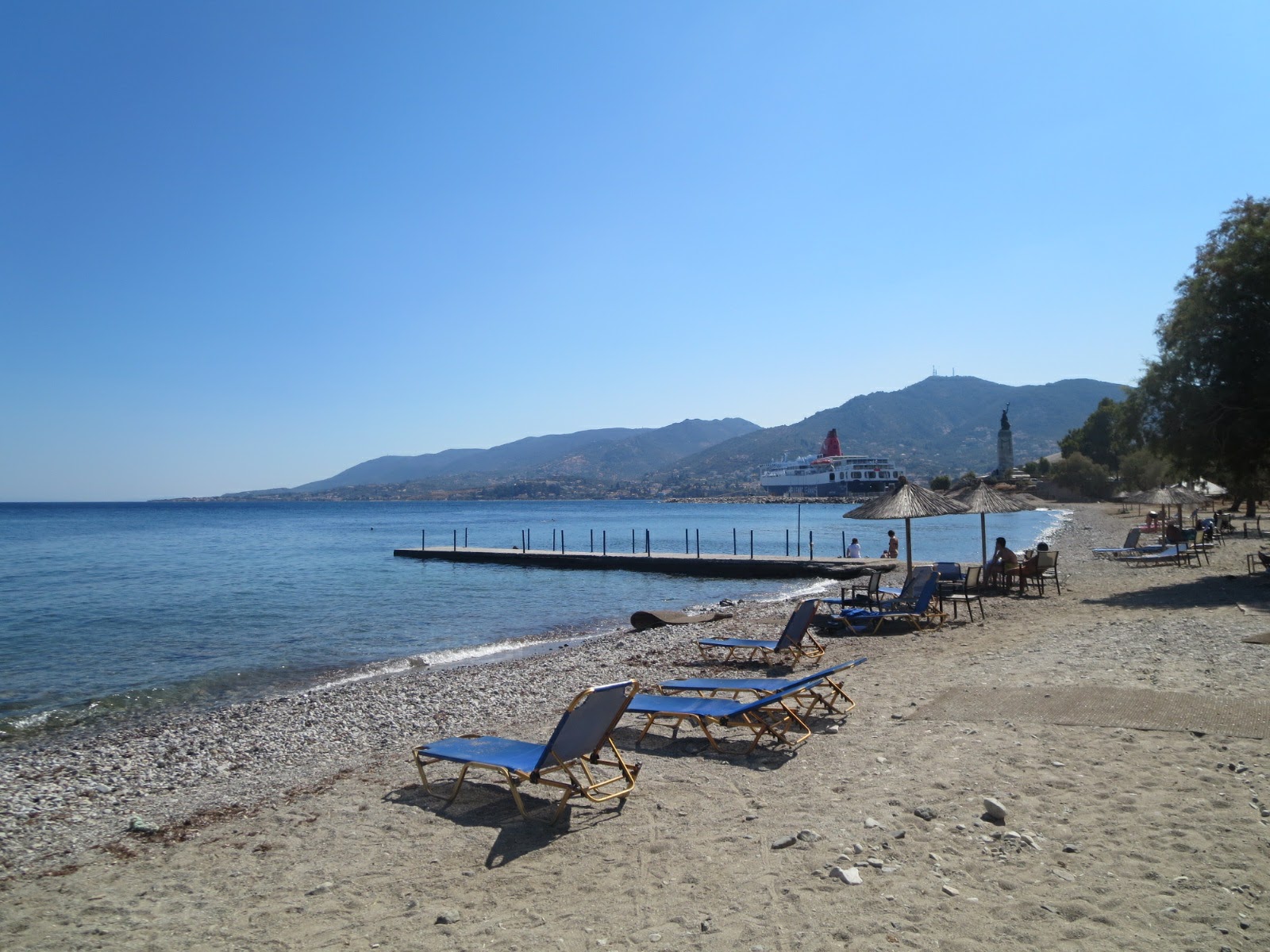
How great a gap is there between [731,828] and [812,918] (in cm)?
114

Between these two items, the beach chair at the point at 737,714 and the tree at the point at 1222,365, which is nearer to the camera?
the beach chair at the point at 737,714

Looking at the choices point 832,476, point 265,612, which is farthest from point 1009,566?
point 832,476

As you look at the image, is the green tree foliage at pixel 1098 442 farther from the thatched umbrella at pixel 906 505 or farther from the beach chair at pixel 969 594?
the thatched umbrella at pixel 906 505

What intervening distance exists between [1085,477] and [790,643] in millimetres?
83160

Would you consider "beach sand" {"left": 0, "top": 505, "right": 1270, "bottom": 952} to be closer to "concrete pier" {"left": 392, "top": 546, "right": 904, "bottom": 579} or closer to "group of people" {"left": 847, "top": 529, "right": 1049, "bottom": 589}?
"group of people" {"left": 847, "top": 529, "right": 1049, "bottom": 589}

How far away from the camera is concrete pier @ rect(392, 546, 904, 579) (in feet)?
83.9

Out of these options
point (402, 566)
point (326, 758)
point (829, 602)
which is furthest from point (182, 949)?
point (402, 566)

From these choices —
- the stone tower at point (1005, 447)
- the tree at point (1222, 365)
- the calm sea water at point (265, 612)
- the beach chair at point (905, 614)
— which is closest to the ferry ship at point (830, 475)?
the stone tower at point (1005, 447)

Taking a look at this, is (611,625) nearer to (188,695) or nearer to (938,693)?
(188,695)

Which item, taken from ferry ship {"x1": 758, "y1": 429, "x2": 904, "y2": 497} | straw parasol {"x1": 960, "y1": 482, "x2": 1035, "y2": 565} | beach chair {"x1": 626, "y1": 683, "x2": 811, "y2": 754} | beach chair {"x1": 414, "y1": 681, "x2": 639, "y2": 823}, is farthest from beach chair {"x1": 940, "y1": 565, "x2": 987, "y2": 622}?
ferry ship {"x1": 758, "y1": 429, "x2": 904, "y2": 497}

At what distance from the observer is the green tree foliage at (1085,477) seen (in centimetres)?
8056

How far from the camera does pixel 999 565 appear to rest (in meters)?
15.2

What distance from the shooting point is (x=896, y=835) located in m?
4.12

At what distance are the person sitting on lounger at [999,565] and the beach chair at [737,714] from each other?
9.80 m
